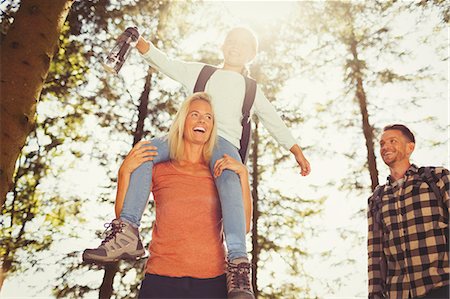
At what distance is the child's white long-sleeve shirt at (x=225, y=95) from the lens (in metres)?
3.36

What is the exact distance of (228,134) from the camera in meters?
3.29

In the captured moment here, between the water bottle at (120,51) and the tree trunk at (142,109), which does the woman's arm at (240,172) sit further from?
the tree trunk at (142,109)

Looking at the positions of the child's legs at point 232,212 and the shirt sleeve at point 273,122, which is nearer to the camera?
the child's legs at point 232,212

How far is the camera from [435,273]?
316 centimetres

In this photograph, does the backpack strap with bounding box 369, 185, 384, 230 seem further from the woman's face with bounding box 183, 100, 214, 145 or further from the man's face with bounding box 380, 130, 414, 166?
the woman's face with bounding box 183, 100, 214, 145

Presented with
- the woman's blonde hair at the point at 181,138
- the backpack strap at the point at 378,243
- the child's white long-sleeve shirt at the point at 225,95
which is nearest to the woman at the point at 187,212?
the woman's blonde hair at the point at 181,138

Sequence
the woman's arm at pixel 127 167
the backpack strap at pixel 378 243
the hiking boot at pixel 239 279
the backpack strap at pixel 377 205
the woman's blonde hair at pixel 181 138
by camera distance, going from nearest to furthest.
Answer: the hiking boot at pixel 239 279
the woman's arm at pixel 127 167
the woman's blonde hair at pixel 181 138
the backpack strap at pixel 378 243
the backpack strap at pixel 377 205

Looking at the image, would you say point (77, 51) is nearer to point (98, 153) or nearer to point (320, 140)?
point (98, 153)

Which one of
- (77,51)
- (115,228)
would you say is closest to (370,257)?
(115,228)

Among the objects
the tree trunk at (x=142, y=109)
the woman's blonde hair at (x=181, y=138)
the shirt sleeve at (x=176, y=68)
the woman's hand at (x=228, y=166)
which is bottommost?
the woman's hand at (x=228, y=166)

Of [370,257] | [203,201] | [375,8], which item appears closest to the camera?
[203,201]

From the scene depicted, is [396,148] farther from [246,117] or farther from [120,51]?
[120,51]

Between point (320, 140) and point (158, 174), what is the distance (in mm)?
10908

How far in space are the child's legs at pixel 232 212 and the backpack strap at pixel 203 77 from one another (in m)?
1.08
